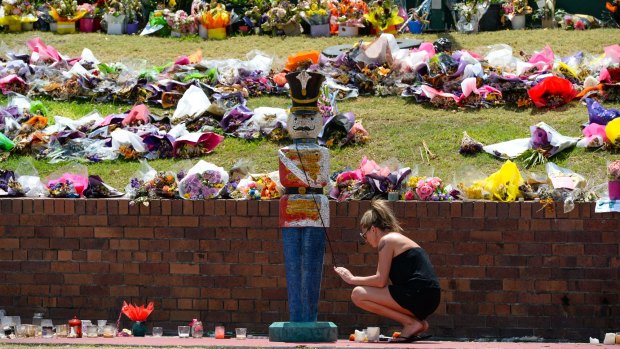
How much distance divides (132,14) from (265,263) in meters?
7.80

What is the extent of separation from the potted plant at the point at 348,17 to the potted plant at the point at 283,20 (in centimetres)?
47

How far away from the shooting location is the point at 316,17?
17703 millimetres

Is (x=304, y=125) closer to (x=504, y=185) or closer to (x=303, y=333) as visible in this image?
(x=303, y=333)

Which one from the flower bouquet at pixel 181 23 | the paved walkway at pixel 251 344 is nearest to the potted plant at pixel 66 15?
the flower bouquet at pixel 181 23

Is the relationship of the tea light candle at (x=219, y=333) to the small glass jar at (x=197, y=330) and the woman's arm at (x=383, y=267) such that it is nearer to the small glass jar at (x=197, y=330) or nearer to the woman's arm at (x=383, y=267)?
the small glass jar at (x=197, y=330)

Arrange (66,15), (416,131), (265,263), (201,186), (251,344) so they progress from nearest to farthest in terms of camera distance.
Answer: (251,344) → (265,263) → (201,186) → (416,131) → (66,15)

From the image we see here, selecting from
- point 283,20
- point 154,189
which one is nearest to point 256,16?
point 283,20

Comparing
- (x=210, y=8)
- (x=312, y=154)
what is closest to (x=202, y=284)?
(x=312, y=154)

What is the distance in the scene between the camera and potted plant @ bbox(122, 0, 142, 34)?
18672 millimetres

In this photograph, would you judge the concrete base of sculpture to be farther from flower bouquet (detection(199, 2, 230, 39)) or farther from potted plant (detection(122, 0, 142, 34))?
potted plant (detection(122, 0, 142, 34))

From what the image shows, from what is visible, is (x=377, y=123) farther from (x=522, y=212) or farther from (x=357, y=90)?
(x=522, y=212)

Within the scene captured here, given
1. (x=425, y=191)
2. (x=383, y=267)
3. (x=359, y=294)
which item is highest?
(x=425, y=191)

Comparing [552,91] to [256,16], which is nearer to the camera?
[552,91]

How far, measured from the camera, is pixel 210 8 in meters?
18.1
